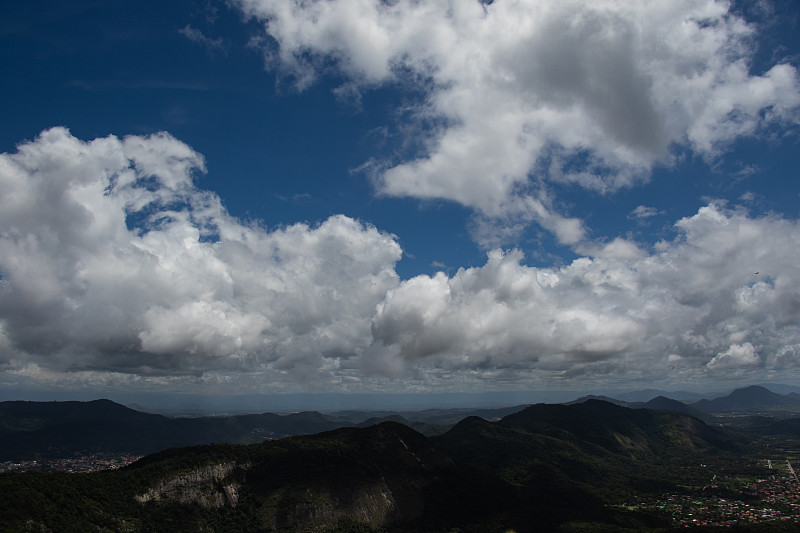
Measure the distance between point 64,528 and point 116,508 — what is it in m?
23.5

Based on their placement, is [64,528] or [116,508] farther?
[116,508]

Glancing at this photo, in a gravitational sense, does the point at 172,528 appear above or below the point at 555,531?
above

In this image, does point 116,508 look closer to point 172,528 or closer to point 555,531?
point 172,528

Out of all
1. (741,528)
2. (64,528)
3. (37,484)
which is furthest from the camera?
(741,528)

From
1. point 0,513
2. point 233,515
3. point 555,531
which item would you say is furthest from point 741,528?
point 0,513

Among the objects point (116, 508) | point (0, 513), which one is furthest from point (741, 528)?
point (0, 513)

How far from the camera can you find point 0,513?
136 metres

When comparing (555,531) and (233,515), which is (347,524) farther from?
(555,531)

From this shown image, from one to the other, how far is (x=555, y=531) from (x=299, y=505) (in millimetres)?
114484

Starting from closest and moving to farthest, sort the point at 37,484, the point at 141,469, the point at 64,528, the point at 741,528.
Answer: the point at 64,528
the point at 37,484
the point at 741,528
the point at 141,469

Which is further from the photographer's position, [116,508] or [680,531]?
[680,531]

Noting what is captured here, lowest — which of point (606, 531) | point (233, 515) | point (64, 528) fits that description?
point (606, 531)

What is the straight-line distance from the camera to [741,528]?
181750mm

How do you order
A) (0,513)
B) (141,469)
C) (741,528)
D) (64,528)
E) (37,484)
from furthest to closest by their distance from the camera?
(141,469)
(741,528)
(37,484)
(64,528)
(0,513)
